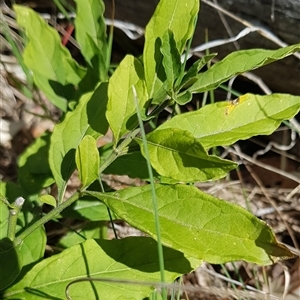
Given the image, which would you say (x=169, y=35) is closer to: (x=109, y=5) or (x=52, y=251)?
(x=52, y=251)

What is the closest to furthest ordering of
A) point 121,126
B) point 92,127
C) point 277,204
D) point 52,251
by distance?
point 121,126 → point 92,127 → point 52,251 → point 277,204

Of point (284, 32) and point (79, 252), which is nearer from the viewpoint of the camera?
point (79, 252)

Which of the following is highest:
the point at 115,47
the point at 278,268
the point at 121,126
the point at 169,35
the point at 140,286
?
the point at 169,35

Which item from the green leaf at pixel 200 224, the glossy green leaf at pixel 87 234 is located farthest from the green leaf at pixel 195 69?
the glossy green leaf at pixel 87 234

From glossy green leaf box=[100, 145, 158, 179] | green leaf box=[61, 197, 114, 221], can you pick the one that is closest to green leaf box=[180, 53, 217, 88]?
glossy green leaf box=[100, 145, 158, 179]

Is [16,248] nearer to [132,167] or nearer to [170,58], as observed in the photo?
[132,167]

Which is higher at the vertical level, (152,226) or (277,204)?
(152,226)

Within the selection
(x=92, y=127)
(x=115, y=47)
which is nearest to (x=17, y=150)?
(x=115, y=47)

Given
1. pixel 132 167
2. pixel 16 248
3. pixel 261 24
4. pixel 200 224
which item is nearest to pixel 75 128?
pixel 132 167
